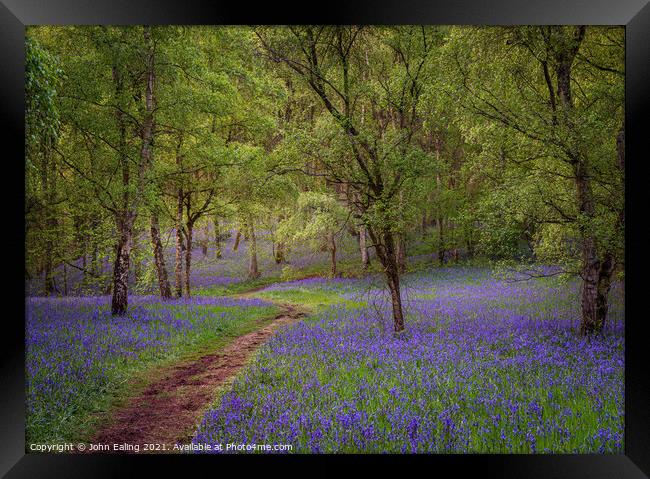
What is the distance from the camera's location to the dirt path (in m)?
4.49

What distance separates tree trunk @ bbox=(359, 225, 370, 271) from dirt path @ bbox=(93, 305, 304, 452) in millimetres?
3016

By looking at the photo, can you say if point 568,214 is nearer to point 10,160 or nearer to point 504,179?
point 504,179

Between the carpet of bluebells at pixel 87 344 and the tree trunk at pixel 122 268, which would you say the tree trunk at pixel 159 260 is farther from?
the tree trunk at pixel 122 268

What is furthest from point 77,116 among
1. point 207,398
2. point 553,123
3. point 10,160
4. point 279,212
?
point 553,123

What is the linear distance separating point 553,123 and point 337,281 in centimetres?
553

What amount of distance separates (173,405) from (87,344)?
200cm

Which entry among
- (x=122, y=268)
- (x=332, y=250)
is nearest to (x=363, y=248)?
(x=332, y=250)

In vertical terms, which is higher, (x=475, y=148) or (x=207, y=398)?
(x=475, y=148)

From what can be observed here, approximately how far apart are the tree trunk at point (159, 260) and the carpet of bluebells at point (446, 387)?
2815mm

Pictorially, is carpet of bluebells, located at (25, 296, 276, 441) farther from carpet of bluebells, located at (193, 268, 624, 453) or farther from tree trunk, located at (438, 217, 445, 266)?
tree trunk, located at (438, 217, 445, 266)

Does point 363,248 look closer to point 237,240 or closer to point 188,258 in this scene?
point 237,240

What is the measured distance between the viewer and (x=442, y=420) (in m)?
4.20
